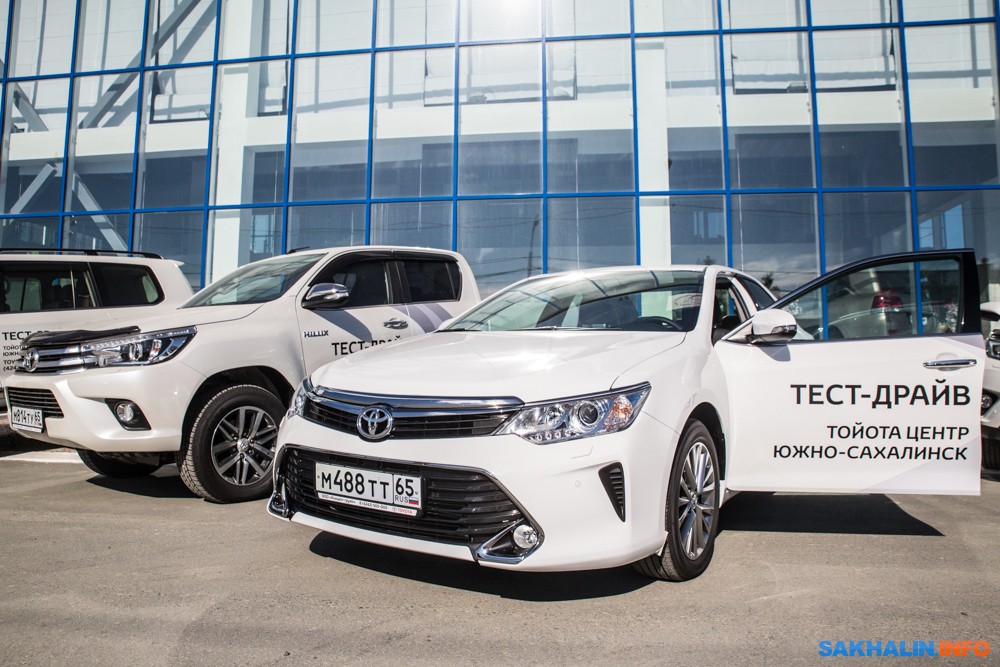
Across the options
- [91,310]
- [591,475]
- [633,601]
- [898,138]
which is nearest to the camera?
[591,475]

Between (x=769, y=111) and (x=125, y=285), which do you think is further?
(x=769, y=111)

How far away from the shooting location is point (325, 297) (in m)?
4.83

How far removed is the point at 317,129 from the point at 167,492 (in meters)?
9.22

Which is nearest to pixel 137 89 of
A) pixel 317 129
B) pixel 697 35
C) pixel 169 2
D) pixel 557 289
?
pixel 169 2

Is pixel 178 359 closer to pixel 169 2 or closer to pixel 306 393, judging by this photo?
pixel 306 393

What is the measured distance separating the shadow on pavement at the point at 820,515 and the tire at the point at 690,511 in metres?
0.85

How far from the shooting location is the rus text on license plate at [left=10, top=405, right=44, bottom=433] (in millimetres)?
4352

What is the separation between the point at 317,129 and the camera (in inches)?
496

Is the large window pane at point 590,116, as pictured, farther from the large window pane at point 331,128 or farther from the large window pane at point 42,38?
the large window pane at point 42,38

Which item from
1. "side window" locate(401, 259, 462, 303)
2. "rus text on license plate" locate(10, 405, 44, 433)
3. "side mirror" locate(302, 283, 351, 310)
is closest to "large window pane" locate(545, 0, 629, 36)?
"side window" locate(401, 259, 462, 303)

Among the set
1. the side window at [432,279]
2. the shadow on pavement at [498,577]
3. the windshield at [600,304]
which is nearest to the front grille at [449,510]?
the shadow on pavement at [498,577]

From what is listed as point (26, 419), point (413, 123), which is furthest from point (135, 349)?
point (413, 123)

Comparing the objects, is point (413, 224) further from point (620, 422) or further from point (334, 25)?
point (620, 422)

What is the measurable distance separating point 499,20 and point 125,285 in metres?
8.35
